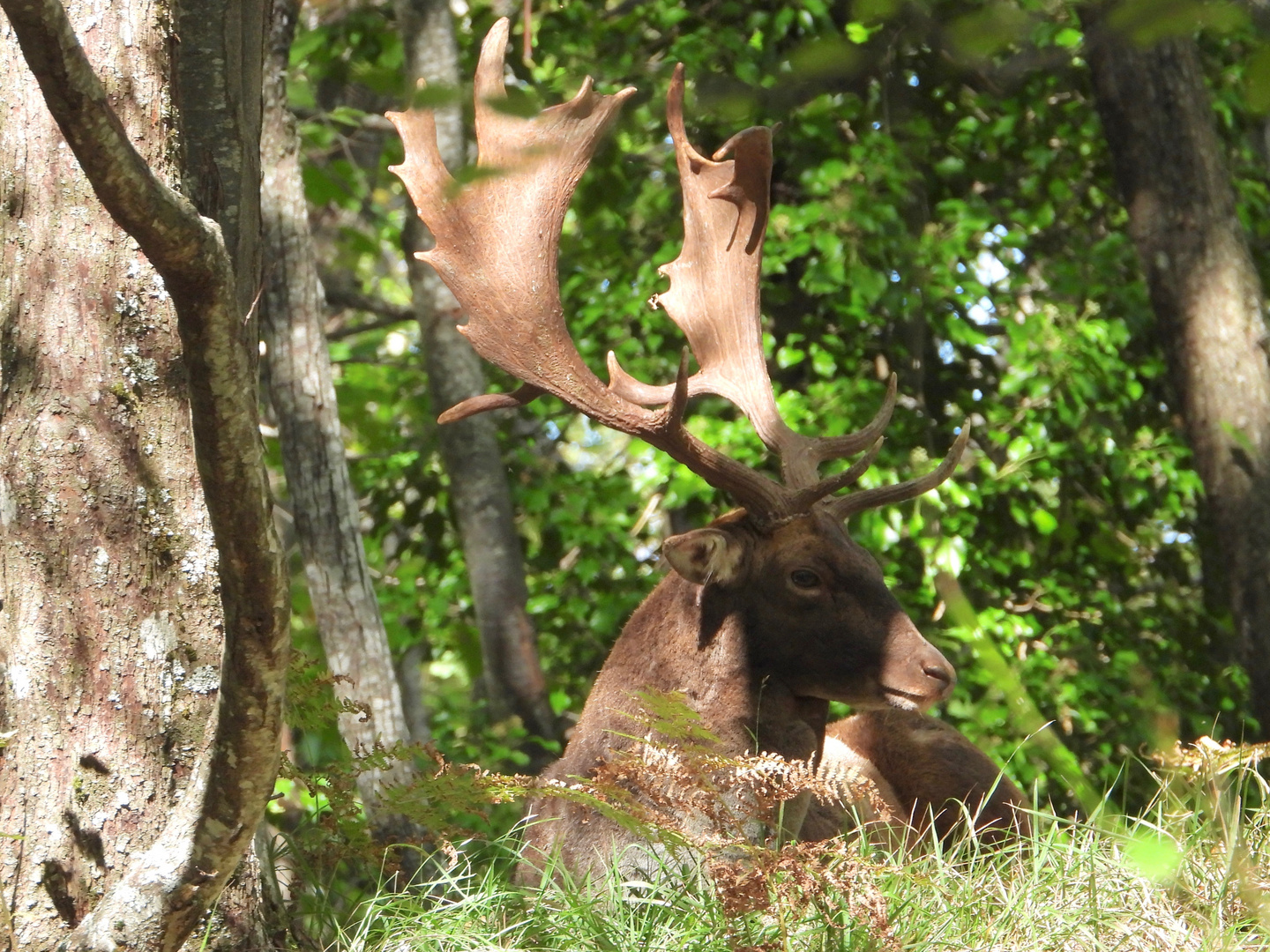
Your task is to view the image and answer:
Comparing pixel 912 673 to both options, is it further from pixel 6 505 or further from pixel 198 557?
pixel 6 505

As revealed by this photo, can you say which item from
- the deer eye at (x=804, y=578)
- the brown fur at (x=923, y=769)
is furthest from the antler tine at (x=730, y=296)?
the brown fur at (x=923, y=769)

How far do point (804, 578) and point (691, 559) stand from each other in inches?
14.5

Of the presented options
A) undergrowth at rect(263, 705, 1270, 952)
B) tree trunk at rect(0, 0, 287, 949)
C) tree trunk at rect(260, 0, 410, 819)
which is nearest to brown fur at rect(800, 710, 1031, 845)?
undergrowth at rect(263, 705, 1270, 952)

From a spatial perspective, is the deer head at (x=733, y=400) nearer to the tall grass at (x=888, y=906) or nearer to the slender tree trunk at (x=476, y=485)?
the tall grass at (x=888, y=906)

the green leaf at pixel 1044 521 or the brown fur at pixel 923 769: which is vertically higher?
the green leaf at pixel 1044 521

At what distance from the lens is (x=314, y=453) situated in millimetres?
5535

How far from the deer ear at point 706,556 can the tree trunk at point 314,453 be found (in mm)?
1793

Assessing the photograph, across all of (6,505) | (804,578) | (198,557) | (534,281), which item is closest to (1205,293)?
(804,578)

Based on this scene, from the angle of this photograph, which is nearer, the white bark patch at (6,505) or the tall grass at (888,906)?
the white bark patch at (6,505)

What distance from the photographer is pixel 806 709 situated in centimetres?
429

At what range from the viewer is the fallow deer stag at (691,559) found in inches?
161

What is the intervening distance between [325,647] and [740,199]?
2.44 metres

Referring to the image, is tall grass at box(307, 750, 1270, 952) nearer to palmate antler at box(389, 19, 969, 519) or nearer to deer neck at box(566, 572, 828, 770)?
deer neck at box(566, 572, 828, 770)

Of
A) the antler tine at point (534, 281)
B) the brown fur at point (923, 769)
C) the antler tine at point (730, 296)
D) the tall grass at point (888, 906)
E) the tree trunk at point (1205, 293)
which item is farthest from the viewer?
the tree trunk at point (1205, 293)
